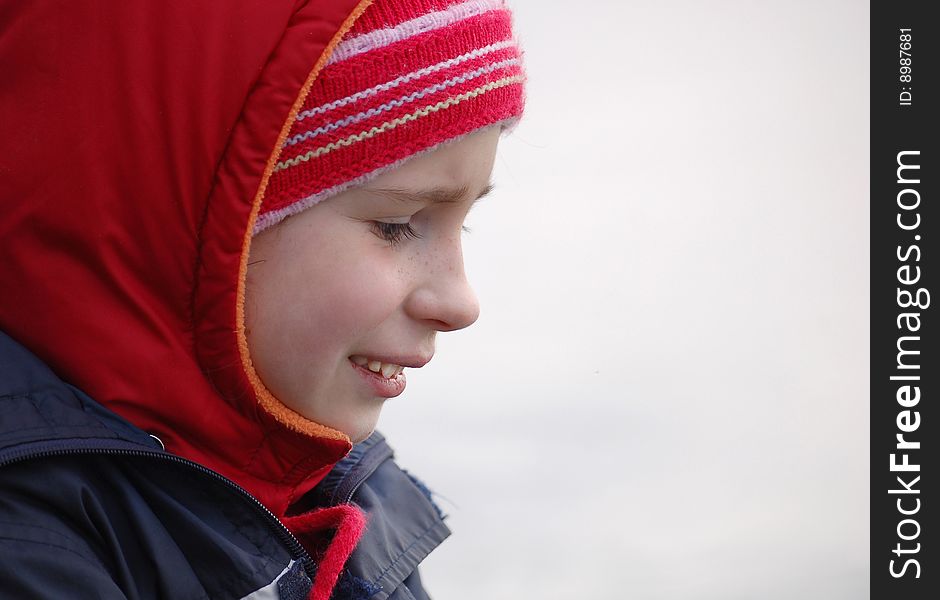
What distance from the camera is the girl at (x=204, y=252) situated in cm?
84

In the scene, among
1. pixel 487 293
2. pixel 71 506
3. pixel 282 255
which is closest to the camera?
pixel 71 506

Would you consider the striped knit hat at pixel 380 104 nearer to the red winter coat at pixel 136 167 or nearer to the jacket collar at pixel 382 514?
the red winter coat at pixel 136 167

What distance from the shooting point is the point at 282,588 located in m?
0.90

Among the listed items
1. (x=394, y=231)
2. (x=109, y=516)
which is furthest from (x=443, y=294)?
(x=109, y=516)

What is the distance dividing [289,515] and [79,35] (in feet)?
1.67

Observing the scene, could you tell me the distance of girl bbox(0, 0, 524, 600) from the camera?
2.75 ft

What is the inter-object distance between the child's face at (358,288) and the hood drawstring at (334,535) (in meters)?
0.12

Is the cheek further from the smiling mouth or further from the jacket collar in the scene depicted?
the jacket collar

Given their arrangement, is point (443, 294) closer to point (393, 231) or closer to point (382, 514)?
point (393, 231)

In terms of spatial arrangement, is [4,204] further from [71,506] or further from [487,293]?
[487,293]

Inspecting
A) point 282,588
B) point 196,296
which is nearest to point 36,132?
point 196,296

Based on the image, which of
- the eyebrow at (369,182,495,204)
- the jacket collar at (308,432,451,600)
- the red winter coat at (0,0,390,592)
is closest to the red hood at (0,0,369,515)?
the red winter coat at (0,0,390,592)

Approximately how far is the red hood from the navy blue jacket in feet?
0.11
